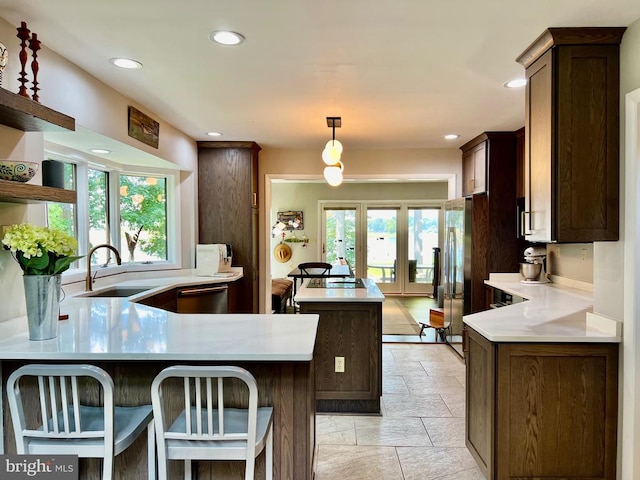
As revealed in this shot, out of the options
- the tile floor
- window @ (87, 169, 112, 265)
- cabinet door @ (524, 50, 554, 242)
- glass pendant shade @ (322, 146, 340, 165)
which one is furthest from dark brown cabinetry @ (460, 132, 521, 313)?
window @ (87, 169, 112, 265)

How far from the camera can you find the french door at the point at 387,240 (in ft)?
30.6

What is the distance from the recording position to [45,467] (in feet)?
4.93

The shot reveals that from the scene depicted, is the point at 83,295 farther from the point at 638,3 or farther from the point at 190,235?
the point at 638,3

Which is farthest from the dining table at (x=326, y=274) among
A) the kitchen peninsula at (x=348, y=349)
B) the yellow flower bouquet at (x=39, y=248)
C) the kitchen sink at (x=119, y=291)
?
the yellow flower bouquet at (x=39, y=248)

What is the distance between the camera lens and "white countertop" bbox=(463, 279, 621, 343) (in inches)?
80.7

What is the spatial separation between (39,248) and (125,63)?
4.54 ft

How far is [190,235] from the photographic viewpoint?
4.77 meters

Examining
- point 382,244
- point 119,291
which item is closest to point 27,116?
point 119,291

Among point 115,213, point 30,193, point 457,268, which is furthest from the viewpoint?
point 457,268

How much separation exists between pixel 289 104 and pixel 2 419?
270 centimetres

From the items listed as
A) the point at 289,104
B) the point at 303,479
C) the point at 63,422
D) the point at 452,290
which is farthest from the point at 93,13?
the point at 452,290

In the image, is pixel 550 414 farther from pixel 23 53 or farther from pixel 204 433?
pixel 23 53

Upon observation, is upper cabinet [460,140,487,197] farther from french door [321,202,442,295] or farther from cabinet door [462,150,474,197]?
french door [321,202,442,295]

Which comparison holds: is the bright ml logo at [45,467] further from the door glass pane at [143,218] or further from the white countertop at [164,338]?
the door glass pane at [143,218]
